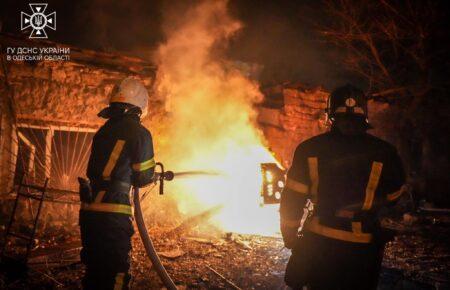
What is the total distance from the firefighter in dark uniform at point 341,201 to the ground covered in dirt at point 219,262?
2684 mm

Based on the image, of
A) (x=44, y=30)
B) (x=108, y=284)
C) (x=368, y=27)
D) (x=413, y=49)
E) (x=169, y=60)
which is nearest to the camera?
(x=108, y=284)

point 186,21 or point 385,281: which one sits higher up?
point 186,21

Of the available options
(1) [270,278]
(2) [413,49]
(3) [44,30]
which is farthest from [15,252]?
(2) [413,49]

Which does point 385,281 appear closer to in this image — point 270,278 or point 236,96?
point 270,278

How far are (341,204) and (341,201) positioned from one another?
3 centimetres

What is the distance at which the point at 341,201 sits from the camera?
3.01 m

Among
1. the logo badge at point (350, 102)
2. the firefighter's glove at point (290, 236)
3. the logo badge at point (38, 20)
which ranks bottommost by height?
the firefighter's glove at point (290, 236)

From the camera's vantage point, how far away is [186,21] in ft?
36.9

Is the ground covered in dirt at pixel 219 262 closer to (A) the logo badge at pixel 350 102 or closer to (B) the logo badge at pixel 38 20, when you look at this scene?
(A) the logo badge at pixel 350 102

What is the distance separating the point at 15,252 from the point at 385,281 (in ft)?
21.9

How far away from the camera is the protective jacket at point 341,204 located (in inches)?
118

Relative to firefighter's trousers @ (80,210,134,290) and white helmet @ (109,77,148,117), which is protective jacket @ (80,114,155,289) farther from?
white helmet @ (109,77,148,117)

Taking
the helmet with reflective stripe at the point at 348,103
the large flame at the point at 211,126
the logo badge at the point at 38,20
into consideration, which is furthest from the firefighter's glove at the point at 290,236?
the logo badge at the point at 38,20

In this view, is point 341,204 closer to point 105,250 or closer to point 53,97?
point 105,250
